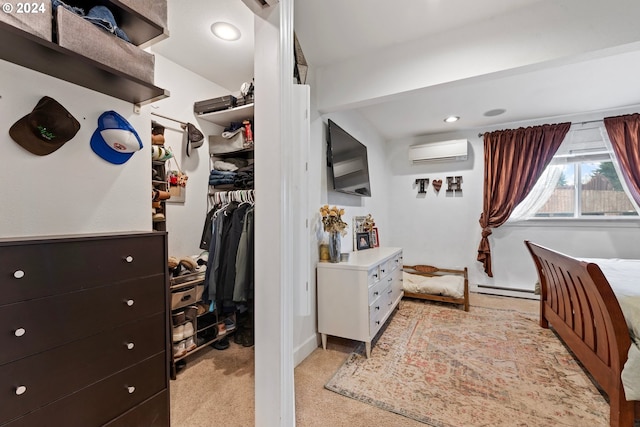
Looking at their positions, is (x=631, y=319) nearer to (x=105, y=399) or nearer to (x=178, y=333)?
(x=105, y=399)

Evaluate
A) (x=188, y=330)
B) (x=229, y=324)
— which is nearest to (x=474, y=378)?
(x=229, y=324)

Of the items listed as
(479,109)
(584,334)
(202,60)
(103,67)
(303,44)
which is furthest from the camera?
(479,109)

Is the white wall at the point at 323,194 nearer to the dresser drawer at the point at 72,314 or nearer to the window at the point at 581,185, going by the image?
the dresser drawer at the point at 72,314

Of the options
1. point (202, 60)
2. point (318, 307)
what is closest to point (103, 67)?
point (202, 60)

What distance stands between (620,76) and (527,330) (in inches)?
98.7

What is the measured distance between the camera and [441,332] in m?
2.51

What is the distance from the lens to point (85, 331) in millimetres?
988

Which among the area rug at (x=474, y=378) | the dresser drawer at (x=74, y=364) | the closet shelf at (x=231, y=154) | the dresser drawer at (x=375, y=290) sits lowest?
the area rug at (x=474, y=378)

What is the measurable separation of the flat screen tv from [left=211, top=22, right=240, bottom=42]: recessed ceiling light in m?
1.01

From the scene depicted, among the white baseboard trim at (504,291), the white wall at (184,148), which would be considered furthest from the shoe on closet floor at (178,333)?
the white baseboard trim at (504,291)

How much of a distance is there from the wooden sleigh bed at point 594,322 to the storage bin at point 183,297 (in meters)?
2.51

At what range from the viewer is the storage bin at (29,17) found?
31.7 inches

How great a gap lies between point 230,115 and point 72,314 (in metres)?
1.81

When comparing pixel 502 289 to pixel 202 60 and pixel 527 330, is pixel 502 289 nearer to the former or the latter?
pixel 527 330
